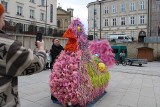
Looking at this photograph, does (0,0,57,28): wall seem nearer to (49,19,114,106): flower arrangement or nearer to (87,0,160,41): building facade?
(87,0,160,41): building facade

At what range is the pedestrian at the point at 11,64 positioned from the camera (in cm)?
194

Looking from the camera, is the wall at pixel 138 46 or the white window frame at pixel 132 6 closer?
the wall at pixel 138 46

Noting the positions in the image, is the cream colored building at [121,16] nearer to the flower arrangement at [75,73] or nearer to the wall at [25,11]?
the wall at [25,11]

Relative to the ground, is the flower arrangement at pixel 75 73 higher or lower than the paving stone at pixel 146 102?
higher

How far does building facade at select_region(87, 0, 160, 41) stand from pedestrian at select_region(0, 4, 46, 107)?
145 ft

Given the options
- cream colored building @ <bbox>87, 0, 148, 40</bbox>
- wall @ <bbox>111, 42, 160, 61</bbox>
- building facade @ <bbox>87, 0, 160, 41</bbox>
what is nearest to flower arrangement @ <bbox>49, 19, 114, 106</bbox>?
wall @ <bbox>111, 42, 160, 61</bbox>

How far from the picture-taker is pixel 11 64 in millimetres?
1954

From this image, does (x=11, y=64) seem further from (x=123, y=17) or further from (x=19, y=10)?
(x=123, y=17)

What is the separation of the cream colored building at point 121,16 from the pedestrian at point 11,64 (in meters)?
48.1

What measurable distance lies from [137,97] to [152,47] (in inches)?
1102

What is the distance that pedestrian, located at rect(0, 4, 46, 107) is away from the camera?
1.94 m

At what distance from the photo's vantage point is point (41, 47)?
98.4 inches

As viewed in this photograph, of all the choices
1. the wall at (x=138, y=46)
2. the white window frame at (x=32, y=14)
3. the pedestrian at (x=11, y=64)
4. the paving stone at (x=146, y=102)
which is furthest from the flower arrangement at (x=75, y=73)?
the white window frame at (x=32, y=14)

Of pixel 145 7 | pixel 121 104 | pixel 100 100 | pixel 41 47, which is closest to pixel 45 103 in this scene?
pixel 100 100
